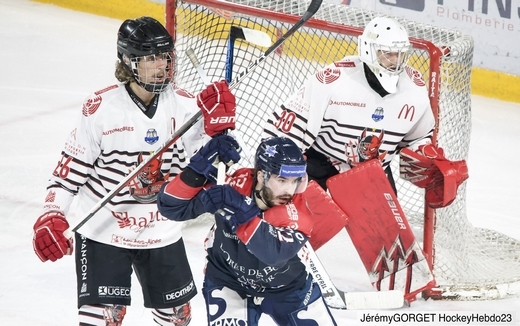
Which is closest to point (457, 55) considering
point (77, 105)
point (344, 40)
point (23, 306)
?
point (344, 40)

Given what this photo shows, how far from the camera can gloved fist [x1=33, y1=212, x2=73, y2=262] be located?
10.4ft

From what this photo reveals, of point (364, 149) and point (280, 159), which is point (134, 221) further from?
point (364, 149)

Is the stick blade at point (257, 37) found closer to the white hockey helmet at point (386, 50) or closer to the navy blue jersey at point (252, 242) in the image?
the navy blue jersey at point (252, 242)

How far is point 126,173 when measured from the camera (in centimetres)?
332

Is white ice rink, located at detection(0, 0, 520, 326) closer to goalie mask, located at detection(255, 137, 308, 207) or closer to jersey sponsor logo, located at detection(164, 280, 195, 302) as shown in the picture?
jersey sponsor logo, located at detection(164, 280, 195, 302)

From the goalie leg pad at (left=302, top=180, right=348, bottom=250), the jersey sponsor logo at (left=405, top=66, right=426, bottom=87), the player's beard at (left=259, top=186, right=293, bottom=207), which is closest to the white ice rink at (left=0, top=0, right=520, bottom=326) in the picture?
the goalie leg pad at (left=302, top=180, right=348, bottom=250)

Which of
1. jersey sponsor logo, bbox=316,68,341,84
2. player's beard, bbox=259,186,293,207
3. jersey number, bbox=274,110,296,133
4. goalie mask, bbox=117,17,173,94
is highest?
goalie mask, bbox=117,17,173,94

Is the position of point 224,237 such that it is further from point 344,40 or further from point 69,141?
point 344,40

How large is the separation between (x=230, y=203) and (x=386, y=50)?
1.37 metres

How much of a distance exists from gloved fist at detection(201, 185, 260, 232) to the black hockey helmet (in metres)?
0.55

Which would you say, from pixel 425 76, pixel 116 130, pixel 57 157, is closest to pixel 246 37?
pixel 116 130

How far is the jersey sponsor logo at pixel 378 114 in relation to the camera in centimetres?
418

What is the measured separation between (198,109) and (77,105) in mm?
3435

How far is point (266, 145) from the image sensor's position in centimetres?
309
